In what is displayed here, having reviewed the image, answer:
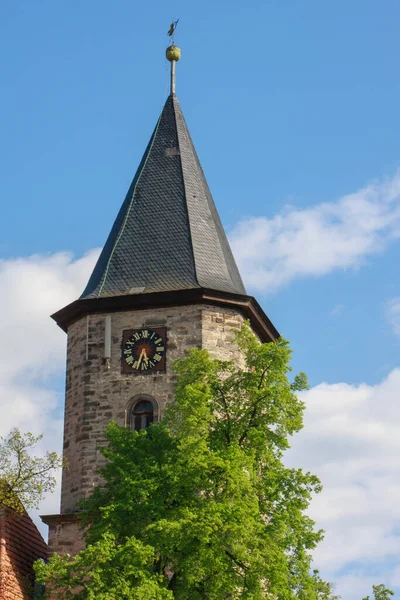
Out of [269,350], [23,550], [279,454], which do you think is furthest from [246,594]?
[23,550]

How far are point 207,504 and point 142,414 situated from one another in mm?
5404

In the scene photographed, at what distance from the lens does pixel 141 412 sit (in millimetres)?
25469

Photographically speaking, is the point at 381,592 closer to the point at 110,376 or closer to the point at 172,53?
the point at 110,376

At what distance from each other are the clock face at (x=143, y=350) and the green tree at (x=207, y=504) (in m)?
2.97

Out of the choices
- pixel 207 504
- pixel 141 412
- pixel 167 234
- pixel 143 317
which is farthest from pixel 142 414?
pixel 207 504

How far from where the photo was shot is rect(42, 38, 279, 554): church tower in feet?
83.5

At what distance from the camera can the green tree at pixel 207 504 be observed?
19.9 metres

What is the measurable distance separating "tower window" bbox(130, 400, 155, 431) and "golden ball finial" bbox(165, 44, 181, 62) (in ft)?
34.1

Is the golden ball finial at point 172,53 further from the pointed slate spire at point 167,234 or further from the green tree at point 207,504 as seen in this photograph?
the green tree at point 207,504

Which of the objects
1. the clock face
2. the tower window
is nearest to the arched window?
the tower window

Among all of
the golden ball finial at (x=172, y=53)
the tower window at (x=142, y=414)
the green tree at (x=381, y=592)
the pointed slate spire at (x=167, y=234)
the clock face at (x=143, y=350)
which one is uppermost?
the golden ball finial at (x=172, y=53)

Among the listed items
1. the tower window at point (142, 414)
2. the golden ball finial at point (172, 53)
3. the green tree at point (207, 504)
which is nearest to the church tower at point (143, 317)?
the tower window at point (142, 414)

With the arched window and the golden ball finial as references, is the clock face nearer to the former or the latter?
the arched window

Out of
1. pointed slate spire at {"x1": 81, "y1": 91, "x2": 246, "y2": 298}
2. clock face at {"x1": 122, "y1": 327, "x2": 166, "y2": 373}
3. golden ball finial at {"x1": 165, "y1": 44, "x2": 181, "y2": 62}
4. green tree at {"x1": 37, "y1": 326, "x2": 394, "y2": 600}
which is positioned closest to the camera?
green tree at {"x1": 37, "y1": 326, "x2": 394, "y2": 600}
